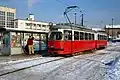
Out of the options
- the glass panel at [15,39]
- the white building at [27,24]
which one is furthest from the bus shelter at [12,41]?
the white building at [27,24]

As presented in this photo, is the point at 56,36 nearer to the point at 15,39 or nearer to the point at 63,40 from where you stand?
the point at 63,40

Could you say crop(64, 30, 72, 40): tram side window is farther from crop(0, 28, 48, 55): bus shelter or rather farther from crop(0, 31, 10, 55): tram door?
crop(0, 31, 10, 55): tram door

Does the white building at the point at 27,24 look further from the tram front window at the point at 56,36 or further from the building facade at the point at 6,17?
the tram front window at the point at 56,36

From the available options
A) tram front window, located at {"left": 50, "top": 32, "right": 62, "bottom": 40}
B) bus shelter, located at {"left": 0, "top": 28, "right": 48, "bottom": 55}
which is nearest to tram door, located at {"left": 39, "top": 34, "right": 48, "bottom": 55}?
bus shelter, located at {"left": 0, "top": 28, "right": 48, "bottom": 55}

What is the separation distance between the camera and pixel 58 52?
82.0 ft

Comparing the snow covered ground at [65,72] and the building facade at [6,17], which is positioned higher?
the building facade at [6,17]

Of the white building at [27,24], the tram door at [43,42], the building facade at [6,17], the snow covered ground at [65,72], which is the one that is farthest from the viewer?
the building facade at [6,17]

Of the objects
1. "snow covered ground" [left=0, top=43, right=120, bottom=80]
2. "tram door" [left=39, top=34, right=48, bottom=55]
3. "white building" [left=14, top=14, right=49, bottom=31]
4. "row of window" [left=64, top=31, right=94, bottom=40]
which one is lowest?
"snow covered ground" [left=0, top=43, right=120, bottom=80]

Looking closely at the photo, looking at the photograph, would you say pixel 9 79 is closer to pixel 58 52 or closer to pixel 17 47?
pixel 58 52

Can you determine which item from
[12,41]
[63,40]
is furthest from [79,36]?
[12,41]

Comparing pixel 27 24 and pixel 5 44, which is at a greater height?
pixel 27 24

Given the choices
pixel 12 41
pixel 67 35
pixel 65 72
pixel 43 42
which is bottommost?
pixel 65 72

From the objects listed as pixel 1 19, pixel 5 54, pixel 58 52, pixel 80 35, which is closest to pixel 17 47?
pixel 5 54

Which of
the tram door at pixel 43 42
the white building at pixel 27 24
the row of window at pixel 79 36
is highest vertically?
the white building at pixel 27 24
